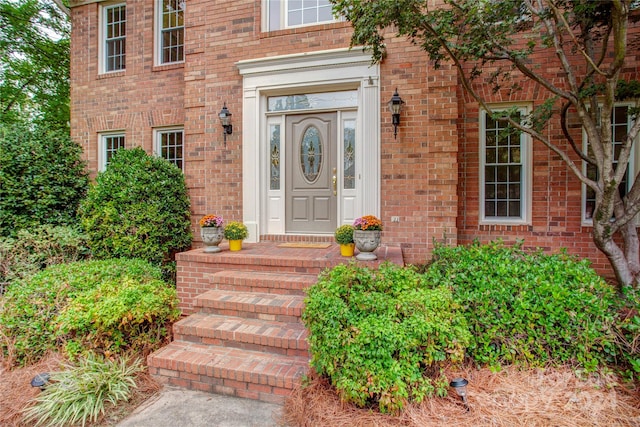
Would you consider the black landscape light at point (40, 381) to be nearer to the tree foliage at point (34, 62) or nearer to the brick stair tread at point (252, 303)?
the brick stair tread at point (252, 303)

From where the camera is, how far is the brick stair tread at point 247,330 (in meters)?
3.22

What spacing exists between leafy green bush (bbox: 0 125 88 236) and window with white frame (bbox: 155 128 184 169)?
64.3 inches

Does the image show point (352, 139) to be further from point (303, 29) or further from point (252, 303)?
point (252, 303)

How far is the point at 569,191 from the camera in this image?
530 cm

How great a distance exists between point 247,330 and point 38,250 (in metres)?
4.52

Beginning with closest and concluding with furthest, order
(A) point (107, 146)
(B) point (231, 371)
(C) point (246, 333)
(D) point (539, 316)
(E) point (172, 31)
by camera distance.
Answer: (D) point (539, 316)
(B) point (231, 371)
(C) point (246, 333)
(E) point (172, 31)
(A) point (107, 146)

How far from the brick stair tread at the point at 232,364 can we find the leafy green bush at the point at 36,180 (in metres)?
4.77

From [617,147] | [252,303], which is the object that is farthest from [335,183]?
[617,147]

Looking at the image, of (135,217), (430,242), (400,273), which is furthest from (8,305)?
(430,242)

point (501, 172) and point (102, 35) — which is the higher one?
point (102, 35)

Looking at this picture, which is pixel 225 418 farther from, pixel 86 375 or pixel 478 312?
pixel 478 312

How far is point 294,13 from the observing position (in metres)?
5.88

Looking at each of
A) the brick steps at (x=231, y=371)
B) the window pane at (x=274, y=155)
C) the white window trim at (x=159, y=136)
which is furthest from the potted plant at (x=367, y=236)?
the white window trim at (x=159, y=136)

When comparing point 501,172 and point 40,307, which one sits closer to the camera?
point 40,307
